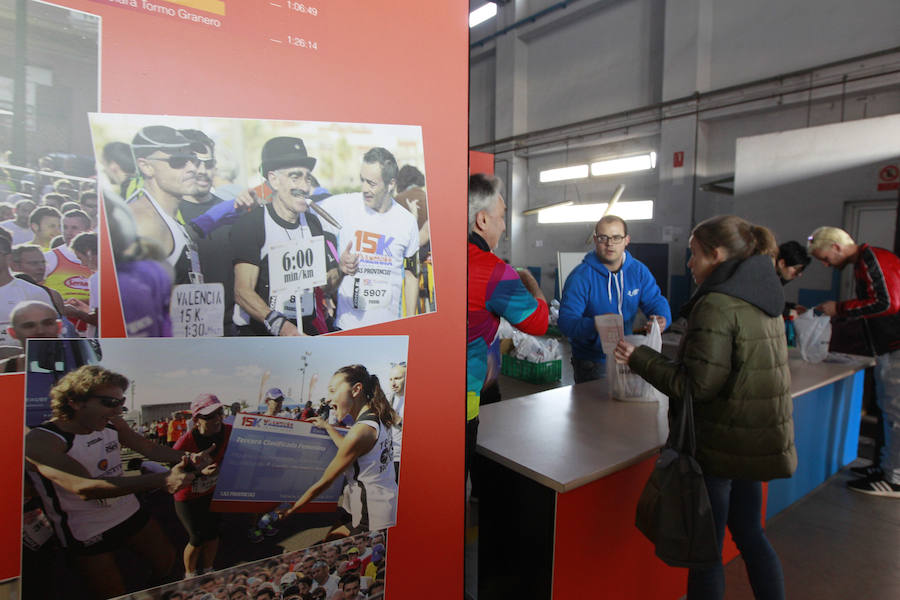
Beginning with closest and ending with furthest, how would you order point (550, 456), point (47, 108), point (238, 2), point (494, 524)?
point (47, 108), point (238, 2), point (550, 456), point (494, 524)

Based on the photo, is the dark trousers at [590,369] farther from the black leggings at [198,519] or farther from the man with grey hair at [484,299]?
the black leggings at [198,519]

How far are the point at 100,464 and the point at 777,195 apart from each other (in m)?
5.63

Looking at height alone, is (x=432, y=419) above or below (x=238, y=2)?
below

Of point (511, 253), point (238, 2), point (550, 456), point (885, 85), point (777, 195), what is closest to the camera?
point (238, 2)

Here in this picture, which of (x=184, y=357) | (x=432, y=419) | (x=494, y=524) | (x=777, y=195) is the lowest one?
(x=494, y=524)

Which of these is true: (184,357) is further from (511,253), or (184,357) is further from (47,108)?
(511,253)

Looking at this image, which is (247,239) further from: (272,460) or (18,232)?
(272,460)

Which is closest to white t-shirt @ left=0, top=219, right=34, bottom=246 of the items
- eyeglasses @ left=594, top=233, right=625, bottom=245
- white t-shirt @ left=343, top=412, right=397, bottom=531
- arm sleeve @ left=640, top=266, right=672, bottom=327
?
white t-shirt @ left=343, top=412, right=397, bottom=531

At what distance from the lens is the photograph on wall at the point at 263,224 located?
65 centimetres

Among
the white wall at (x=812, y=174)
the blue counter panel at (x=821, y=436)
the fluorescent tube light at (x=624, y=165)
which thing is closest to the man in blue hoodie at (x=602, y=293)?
the blue counter panel at (x=821, y=436)

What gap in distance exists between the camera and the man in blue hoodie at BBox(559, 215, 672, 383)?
8.55ft

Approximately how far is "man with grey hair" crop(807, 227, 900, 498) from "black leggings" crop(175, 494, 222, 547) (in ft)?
11.5

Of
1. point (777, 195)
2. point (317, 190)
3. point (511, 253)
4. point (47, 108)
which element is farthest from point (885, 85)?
point (47, 108)

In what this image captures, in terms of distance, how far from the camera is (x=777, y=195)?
467cm
